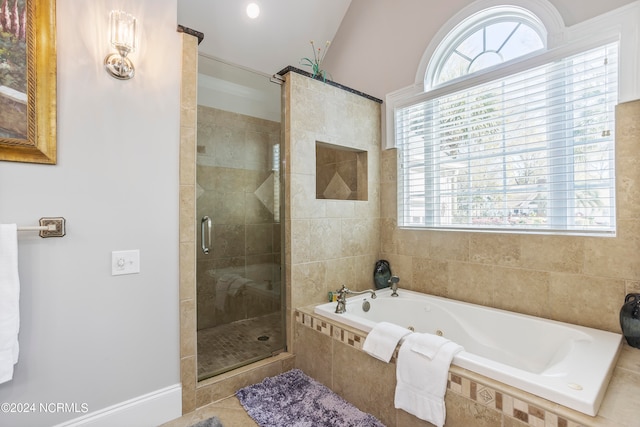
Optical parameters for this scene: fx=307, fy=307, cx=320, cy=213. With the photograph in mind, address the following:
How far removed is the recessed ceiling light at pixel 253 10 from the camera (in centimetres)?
279

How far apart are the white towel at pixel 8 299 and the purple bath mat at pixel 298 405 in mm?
1172

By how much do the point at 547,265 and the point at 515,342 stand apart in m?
0.54

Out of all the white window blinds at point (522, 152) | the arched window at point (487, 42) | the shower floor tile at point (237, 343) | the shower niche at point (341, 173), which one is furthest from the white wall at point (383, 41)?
the shower floor tile at point (237, 343)

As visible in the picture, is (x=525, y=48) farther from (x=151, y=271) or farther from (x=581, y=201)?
(x=151, y=271)

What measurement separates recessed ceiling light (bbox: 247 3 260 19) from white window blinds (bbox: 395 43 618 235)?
168cm

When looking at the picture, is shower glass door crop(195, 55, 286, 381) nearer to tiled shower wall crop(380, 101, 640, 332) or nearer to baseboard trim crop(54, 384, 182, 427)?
baseboard trim crop(54, 384, 182, 427)

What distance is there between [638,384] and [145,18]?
9.74 ft

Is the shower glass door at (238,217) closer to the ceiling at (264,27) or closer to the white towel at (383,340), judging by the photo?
the ceiling at (264,27)

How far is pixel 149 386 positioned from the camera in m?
1.71

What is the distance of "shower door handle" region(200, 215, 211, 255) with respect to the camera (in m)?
2.07

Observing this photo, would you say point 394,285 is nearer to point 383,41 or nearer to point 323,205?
point 323,205

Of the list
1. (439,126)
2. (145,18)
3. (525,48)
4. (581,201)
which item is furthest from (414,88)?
(145,18)

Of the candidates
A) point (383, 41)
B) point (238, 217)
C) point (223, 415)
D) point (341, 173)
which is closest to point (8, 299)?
point (223, 415)

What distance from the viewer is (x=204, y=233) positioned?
83.2 inches
